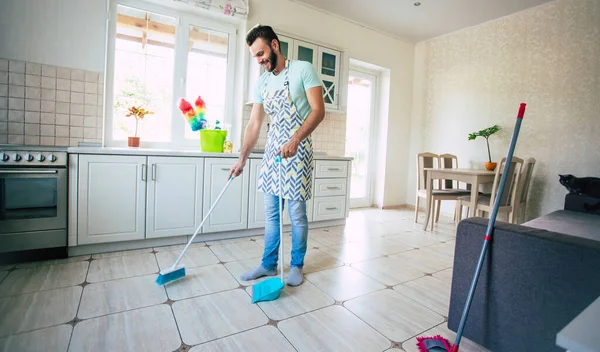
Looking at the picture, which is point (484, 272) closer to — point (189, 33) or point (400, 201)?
point (189, 33)

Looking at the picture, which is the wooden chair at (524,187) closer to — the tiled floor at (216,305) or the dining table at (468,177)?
the dining table at (468,177)

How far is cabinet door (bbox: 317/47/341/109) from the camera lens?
11.5 feet

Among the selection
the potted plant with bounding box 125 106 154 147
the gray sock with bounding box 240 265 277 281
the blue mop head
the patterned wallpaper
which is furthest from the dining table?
the potted plant with bounding box 125 106 154 147

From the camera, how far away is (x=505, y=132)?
12.4ft

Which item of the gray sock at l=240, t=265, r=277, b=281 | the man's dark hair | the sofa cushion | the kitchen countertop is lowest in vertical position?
the gray sock at l=240, t=265, r=277, b=281

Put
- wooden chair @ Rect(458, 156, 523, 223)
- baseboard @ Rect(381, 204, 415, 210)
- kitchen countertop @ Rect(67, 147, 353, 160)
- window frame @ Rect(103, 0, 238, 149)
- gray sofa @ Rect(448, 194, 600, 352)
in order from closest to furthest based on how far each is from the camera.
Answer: gray sofa @ Rect(448, 194, 600, 352), kitchen countertop @ Rect(67, 147, 353, 160), window frame @ Rect(103, 0, 238, 149), wooden chair @ Rect(458, 156, 523, 223), baseboard @ Rect(381, 204, 415, 210)

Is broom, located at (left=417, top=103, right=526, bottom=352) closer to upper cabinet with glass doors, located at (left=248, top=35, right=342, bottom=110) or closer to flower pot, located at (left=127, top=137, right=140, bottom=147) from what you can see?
upper cabinet with glass doors, located at (left=248, top=35, right=342, bottom=110)

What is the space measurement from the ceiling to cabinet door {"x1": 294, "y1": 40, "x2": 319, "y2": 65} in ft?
2.33

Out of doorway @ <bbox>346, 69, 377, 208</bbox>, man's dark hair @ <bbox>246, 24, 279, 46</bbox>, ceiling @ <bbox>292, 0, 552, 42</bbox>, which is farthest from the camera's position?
doorway @ <bbox>346, 69, 377, 208</bbox>

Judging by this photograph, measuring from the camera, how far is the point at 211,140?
2820mm

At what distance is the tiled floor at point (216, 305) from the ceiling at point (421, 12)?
2925mm

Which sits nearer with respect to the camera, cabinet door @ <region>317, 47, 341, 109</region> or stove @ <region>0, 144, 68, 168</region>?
stove @ <region>0, 144, 68, 168</region>

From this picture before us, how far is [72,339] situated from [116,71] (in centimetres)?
230

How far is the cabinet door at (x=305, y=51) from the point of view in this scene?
3.29 meters
